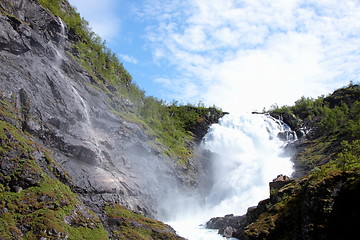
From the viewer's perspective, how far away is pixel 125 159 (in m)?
34.0

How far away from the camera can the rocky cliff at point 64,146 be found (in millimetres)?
18494

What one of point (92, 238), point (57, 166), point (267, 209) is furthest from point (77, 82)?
point (267, 209)

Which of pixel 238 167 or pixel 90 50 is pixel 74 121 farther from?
pixel 238 167

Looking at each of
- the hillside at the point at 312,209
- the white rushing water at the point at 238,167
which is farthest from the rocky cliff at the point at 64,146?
the hillside at the point at 312,209

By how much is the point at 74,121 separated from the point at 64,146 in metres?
4.36

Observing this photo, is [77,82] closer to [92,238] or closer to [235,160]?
[92,238]

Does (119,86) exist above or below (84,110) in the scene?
above

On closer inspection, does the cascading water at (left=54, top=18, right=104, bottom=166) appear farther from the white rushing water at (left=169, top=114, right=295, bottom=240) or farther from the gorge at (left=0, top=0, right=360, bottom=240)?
the white rushing water at (left=169, top=114, right=295, bottom=240)

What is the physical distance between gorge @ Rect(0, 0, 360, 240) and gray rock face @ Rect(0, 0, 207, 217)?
0.14 metres

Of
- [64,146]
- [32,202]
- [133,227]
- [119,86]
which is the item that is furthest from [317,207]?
[119,86]

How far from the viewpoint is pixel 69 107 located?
30.9 meters

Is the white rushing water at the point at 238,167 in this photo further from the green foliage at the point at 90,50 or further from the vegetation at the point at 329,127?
the green foliage at the point at 90,50

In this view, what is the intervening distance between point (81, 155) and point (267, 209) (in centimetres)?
1776

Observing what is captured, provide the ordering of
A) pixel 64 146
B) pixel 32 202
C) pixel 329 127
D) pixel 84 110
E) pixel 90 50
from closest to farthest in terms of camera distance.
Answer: pixel 32 202 → pixel 64 146 → pixel 84 110 → pixel 90 50 → pixel 329 127
